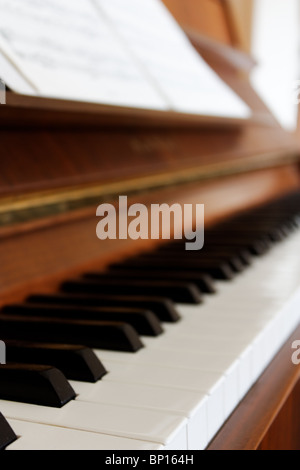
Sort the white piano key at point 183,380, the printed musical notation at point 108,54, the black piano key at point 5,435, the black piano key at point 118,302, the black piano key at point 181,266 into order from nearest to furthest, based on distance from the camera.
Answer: the black piano key at point 5,435 < the white piano key at point 183,380 < the black piano key at point 118,302 < the printed musical notation at point 108,54 < the black piano key at point 181,266

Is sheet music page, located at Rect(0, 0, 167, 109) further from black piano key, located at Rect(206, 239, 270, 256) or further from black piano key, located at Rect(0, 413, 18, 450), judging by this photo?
black piano key, located at Rect(0, 413, 18, 450)

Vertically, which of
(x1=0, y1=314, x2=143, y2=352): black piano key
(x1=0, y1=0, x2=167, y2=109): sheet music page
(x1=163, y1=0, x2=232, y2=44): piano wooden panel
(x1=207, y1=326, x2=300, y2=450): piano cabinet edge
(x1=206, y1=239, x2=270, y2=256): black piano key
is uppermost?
(x1=163, y1=0, x2=232, y2=44): piano wooden panel

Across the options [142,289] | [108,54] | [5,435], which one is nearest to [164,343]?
[142,289]

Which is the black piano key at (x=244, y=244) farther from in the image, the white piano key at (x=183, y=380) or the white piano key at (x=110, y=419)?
the white piano key at (x=110, y=419)

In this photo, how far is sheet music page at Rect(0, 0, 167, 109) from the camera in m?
0.98

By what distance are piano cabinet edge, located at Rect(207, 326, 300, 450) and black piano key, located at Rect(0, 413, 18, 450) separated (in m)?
0.23

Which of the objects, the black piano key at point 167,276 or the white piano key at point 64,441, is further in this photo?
the black piano key at point 167,276

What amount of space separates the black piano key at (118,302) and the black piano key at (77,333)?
0.36 ft

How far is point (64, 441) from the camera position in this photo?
517 millimetres

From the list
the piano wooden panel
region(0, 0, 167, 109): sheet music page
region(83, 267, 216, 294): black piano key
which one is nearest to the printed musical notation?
region(0, 0, 167, 109): sheet music page

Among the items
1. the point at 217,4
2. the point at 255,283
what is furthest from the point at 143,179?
the point at 217,4

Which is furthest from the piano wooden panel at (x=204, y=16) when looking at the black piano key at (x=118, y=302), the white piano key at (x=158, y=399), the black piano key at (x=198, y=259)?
the white piano key at (x=158, y=399)

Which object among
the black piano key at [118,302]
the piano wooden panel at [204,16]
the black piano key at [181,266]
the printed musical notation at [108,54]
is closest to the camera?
the black piano key at [118,302]

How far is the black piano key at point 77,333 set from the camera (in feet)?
2.48
